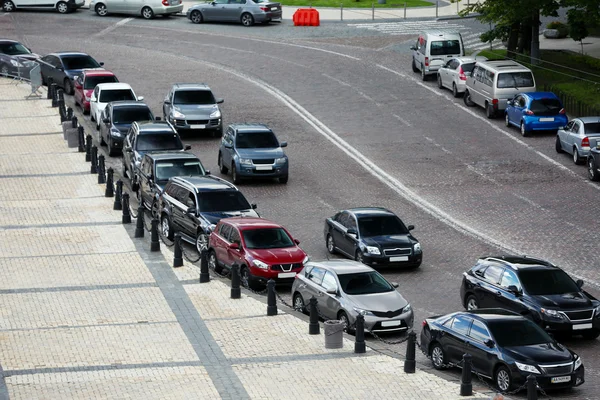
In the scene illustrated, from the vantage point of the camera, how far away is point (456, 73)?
47719mm

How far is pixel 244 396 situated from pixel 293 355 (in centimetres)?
242

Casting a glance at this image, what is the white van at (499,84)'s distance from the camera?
44.2 metres

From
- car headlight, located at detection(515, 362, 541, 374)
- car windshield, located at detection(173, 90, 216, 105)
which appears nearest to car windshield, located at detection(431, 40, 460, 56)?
car windshield, located at detection(173, 90, 216, 105)

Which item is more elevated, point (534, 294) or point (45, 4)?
point (45, 4)

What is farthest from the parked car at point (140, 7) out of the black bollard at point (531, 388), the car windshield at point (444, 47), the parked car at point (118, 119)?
the black bollard at point (531, 388)

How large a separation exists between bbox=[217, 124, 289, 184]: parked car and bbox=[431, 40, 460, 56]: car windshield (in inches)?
568

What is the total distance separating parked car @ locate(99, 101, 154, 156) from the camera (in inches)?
1544

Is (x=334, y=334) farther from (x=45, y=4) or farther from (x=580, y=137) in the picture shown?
(x=45, y=4)

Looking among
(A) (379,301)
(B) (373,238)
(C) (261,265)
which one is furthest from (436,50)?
(A) (379,301)

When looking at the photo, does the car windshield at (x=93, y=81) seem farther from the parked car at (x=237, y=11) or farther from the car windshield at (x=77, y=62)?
the parked car at (x=237, y=11)

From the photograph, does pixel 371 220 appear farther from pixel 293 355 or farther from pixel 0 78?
pixel 0 78

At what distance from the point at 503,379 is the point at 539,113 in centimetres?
→ 2253

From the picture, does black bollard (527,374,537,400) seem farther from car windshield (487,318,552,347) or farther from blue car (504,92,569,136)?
blue car (504,92,569,136)

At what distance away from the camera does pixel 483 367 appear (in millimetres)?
21109
